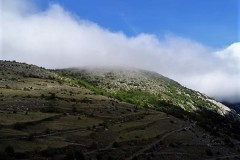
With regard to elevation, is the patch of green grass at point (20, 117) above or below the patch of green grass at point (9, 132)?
above

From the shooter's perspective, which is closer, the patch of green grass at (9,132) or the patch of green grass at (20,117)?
the patch of green grass at (9,132)

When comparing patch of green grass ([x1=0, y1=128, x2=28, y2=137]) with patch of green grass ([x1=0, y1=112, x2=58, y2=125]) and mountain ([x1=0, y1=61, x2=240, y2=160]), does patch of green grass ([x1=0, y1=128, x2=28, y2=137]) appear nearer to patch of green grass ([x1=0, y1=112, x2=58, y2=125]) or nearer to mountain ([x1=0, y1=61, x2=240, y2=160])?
mountain ([x1=0, y1=61, x2=240, y2=160])

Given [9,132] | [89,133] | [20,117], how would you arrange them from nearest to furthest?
1. [9,132]
2. [89,133]
3. [20,117]

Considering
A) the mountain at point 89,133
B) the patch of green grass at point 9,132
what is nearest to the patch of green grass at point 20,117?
the mountain at point 89,133

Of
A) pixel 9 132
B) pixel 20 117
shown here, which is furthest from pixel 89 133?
pixel 9 132

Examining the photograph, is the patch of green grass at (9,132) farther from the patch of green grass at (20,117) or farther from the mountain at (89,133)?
the patch of green grass at (20,117)

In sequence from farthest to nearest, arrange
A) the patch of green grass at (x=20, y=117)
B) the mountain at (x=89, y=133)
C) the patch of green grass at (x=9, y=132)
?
the patch of green grass at (x=20, y=117) → the patch of green grass at (x=9, y=132) → the mountain at (x=89, y=133)

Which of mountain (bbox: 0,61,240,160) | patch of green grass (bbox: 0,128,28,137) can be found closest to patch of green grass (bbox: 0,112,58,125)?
mountain (bbox: 0,61,240,160)

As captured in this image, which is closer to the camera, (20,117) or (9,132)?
(9,132)

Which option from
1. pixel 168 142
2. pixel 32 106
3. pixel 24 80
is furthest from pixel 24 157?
pixel 24 80

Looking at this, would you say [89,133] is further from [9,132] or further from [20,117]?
[9,132]

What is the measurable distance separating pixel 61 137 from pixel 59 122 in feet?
51.5

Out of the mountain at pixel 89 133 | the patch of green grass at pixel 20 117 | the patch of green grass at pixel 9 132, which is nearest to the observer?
the mountain at pixel 89 133

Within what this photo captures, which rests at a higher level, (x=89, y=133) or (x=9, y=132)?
(x=89, y=133)
